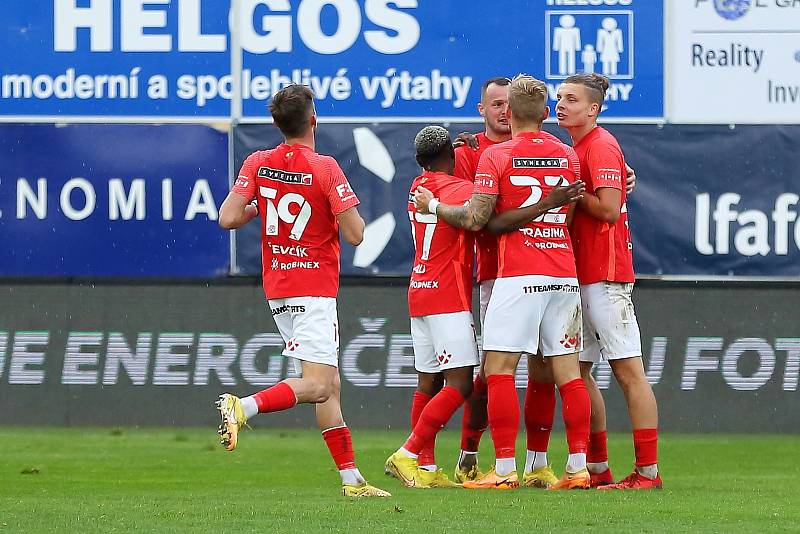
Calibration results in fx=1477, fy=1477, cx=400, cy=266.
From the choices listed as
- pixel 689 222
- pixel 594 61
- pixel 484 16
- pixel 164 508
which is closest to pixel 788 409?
pixel 689 222

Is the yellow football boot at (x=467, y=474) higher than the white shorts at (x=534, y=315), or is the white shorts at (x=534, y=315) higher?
the white shorts at (x=534, y=315)

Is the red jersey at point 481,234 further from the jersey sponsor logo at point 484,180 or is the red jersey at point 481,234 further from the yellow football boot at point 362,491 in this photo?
the yellow football boot at point 362,491

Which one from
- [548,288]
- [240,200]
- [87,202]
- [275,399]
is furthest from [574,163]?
[87,202]

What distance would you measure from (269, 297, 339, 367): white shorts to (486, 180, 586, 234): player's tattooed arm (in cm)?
91

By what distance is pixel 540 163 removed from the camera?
729 centimetres

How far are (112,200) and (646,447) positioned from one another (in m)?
5.73

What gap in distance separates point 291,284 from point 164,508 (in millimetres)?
1332

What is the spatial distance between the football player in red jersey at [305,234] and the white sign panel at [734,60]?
5276 mm

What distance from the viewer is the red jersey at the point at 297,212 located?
7.13 metres

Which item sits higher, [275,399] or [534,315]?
[534,315]

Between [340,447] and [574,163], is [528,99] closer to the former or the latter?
[574,163]

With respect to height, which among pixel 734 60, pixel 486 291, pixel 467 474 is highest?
pixel 734 60

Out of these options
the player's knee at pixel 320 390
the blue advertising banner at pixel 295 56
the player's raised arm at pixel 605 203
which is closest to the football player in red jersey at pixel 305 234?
the player's knee at pixel 320 390

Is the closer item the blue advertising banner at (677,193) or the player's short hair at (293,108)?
the player's short hair at (293,108)
